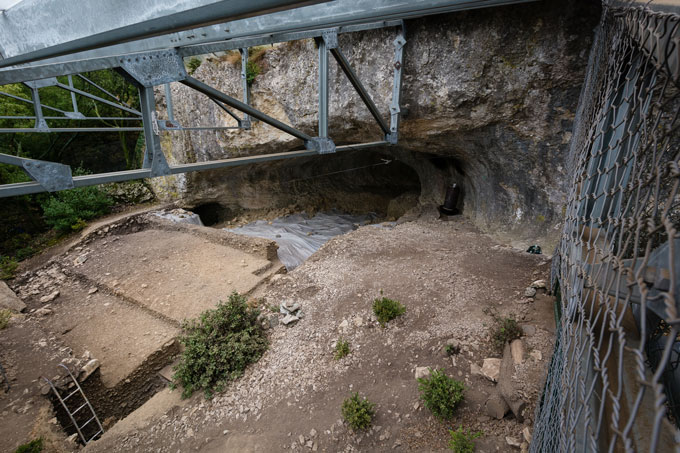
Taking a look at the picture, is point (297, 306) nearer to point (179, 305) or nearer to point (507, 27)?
point (179, 305)

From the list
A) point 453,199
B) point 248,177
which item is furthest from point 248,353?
point 248,177

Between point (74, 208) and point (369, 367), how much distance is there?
10.2 m

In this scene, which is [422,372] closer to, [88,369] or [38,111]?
[88,369]

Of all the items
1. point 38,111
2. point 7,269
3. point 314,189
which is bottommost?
point 7,269

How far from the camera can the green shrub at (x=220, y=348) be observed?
12.3ft

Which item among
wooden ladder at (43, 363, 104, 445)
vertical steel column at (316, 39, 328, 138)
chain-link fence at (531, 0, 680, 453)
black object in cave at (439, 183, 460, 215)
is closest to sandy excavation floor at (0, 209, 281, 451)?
wooden ladder at (43, 363, 104, 445)

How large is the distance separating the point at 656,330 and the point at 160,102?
36.9 feet

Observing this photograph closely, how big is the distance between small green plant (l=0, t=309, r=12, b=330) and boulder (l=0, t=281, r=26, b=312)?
0.35 metres

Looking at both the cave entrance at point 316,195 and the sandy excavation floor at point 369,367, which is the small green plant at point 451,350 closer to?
the sandy excavation floor at point 369,367

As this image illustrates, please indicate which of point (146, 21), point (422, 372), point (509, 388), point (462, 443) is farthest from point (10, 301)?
point (509, 388)

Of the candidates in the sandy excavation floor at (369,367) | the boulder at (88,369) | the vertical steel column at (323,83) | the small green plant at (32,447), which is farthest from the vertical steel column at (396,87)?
the small green plant at (32,447)

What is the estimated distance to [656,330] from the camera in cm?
143

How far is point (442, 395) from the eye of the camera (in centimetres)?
269

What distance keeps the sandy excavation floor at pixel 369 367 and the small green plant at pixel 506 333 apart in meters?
0.08
